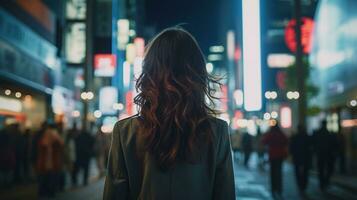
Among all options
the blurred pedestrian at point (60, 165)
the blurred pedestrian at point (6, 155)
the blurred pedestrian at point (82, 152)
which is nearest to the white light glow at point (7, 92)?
the blurred pedestrian at point (6, 155)

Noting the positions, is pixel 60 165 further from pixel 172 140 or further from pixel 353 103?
pixel 353 103

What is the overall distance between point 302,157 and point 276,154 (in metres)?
1.17

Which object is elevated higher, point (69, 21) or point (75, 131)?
point (69, 21)

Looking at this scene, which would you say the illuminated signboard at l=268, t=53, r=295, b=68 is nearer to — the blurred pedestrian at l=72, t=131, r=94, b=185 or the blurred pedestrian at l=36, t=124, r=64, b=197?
the blurred pedestrian at l=72, t=131, r=94, b=185

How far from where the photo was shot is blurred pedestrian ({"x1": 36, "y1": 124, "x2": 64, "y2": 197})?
13078mm

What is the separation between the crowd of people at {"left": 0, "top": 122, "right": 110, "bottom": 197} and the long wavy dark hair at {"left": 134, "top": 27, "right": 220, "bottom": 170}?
35.5 feet

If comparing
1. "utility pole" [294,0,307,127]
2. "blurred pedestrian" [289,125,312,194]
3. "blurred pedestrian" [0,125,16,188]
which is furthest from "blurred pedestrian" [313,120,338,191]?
"blurred pedestrian" [0,125,16,188]

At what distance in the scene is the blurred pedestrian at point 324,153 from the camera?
15.8 metres

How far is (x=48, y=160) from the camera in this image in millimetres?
13102

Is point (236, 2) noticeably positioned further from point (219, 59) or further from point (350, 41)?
point (350, 41)

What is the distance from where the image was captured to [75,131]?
17.2m

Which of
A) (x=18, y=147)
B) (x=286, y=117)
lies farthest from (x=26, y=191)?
(x=286, y=117)

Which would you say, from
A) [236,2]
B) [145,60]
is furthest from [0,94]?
[236,2]

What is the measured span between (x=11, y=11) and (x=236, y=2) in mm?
107314
